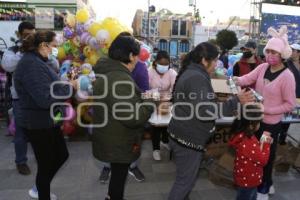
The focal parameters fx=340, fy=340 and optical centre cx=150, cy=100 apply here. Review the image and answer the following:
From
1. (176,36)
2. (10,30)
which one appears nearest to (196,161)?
(10,30)

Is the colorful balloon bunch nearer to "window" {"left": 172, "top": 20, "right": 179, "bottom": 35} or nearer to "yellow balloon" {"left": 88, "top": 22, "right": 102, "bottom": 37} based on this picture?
"yellow balloon" {"left": 88, "top": 22, "right": 102, "bottom": 37}

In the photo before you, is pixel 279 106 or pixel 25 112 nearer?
pixel 25 112

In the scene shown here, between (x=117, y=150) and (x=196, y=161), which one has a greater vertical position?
(x=117, y=150)

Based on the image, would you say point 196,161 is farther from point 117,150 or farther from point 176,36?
point 176,36

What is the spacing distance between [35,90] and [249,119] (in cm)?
172

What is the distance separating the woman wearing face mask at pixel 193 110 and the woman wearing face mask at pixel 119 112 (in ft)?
1.18

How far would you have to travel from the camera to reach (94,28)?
16.0 feet

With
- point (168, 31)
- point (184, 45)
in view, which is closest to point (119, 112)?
point (168, 31)

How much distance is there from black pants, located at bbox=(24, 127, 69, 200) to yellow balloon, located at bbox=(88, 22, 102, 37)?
2.32 metres

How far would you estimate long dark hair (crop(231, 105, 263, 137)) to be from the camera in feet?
8.99

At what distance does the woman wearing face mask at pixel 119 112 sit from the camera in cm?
226

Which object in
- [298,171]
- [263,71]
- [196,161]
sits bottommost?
[298,171]

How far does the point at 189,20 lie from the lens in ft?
54.5

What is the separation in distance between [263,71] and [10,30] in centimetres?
841
